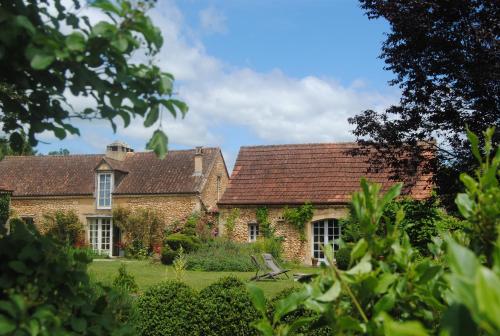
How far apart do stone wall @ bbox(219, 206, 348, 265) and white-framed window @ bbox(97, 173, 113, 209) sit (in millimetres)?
6941

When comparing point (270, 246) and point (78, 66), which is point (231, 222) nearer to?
point (270, 246)

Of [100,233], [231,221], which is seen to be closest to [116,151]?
[100,233]

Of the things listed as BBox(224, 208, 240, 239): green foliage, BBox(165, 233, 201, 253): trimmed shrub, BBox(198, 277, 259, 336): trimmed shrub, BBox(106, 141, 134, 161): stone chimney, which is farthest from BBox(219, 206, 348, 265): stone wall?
BBox(198, 277, 259, 336): trimmed shrub

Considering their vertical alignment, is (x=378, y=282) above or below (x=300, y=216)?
below

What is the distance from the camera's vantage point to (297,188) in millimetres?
24391

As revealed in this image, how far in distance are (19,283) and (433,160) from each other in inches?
353

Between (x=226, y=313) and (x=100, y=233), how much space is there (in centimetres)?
Result: 2231

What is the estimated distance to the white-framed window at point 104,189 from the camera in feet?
93.5

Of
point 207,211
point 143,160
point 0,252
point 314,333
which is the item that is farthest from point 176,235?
point 0,252

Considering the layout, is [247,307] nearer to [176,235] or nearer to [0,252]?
[0,252]

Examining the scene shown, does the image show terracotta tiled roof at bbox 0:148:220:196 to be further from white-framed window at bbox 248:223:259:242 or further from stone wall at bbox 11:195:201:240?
white-framed window at bbox 248:223:259:242

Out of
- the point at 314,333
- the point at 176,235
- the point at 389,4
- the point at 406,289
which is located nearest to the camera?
the point at 406,289

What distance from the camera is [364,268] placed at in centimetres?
164

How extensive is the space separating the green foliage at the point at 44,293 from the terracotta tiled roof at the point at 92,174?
24.5 meters
